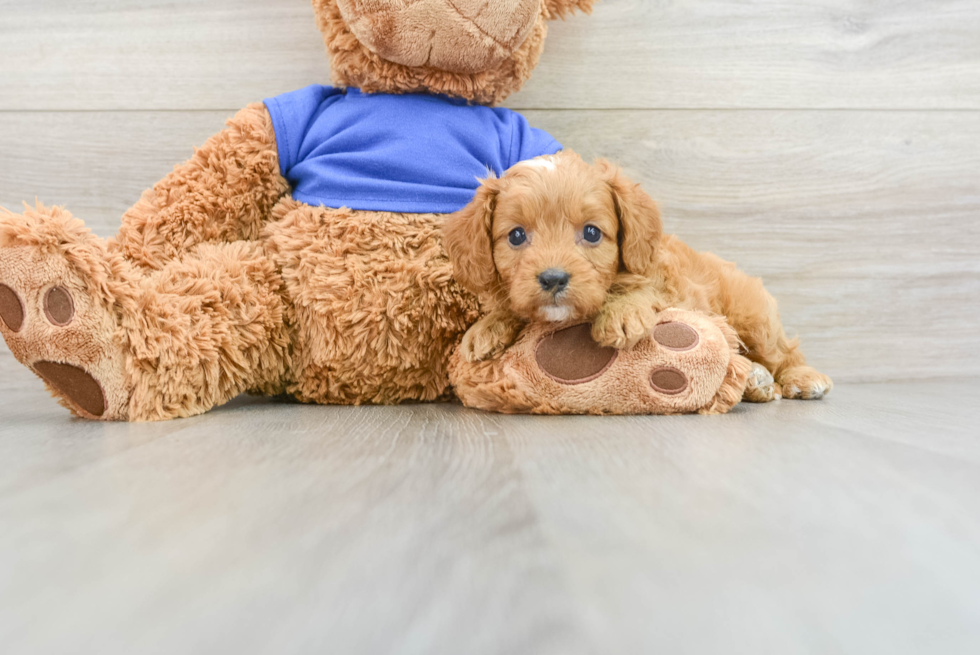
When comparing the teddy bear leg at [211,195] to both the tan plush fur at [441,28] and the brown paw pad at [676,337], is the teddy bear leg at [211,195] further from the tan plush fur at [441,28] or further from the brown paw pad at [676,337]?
the brown paw pad at [676,337]

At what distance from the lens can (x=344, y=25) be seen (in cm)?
112

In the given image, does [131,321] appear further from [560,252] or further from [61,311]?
[560,252]

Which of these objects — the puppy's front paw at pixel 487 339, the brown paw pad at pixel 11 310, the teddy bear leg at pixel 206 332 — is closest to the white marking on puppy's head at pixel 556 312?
the puppy's front paw at pixel 487 339

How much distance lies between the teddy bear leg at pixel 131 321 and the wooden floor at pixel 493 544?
0.47 ft

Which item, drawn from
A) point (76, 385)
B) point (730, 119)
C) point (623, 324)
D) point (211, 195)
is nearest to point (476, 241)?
point (623, 324)

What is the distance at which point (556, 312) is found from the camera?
35.4 inches

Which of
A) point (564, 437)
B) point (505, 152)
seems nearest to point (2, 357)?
point (505, 152)

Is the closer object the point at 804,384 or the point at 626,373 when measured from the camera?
the point at 626,373

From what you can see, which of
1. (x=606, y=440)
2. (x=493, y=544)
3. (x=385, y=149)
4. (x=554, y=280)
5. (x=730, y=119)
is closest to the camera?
(x=493, y=544)

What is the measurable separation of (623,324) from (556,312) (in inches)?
3.8

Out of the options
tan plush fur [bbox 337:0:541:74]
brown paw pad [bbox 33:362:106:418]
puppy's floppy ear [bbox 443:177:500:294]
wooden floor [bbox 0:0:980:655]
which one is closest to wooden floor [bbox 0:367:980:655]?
wooden floor [bbox 0:0:980:655]

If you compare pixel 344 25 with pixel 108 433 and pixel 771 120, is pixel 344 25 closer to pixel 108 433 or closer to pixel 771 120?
pixel 108 433

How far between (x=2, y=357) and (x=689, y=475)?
4.63 feet

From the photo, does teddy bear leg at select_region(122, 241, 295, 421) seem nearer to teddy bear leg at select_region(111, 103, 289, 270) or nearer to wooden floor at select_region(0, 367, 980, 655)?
teddy bear leg at select_region(111, 103, 289, 270)
